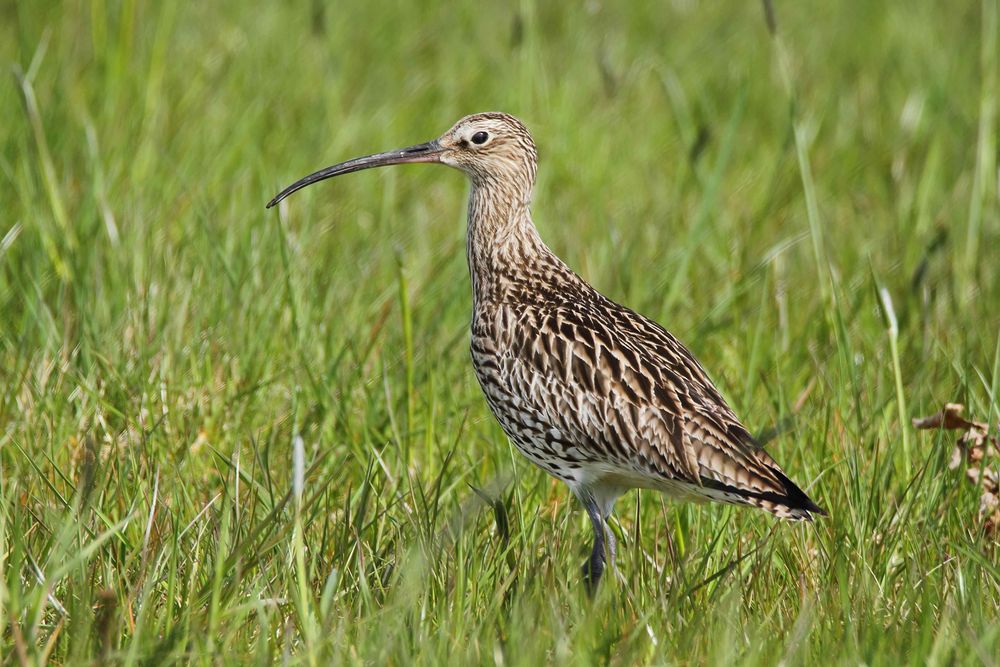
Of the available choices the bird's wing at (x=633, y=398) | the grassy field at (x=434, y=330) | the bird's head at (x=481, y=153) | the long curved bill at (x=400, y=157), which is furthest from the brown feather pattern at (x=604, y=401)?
the long curved bill at (x=400, y=157)

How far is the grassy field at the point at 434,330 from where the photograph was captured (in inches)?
138

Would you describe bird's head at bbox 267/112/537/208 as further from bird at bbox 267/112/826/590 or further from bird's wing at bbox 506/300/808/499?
bird's wing at bbox 506/300/808/499

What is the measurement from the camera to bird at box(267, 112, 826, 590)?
4.18m

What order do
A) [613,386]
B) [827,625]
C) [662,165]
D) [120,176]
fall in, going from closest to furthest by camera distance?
[827,625] → [613,386] → [120,176] → [662,165]

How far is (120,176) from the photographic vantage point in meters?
6.62

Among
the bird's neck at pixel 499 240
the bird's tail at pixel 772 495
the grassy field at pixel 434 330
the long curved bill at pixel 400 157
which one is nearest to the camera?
the grassy field at pixel 434 330

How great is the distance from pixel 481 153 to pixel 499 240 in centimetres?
35

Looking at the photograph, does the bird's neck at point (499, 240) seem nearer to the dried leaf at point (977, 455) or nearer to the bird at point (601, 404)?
the bird at point (601, 404)

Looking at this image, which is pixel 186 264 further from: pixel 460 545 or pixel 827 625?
pixel 827 625

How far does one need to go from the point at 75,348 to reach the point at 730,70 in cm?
534

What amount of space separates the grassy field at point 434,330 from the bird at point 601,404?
0.15m

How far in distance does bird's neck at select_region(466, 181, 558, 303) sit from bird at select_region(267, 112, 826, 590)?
→ 0.01 metres

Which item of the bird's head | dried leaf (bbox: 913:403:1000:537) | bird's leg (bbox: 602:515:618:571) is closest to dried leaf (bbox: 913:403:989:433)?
dried leaf (bbox: 913:403:1000:537)

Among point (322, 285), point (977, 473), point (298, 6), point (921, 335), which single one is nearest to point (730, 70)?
point (298, 6)
